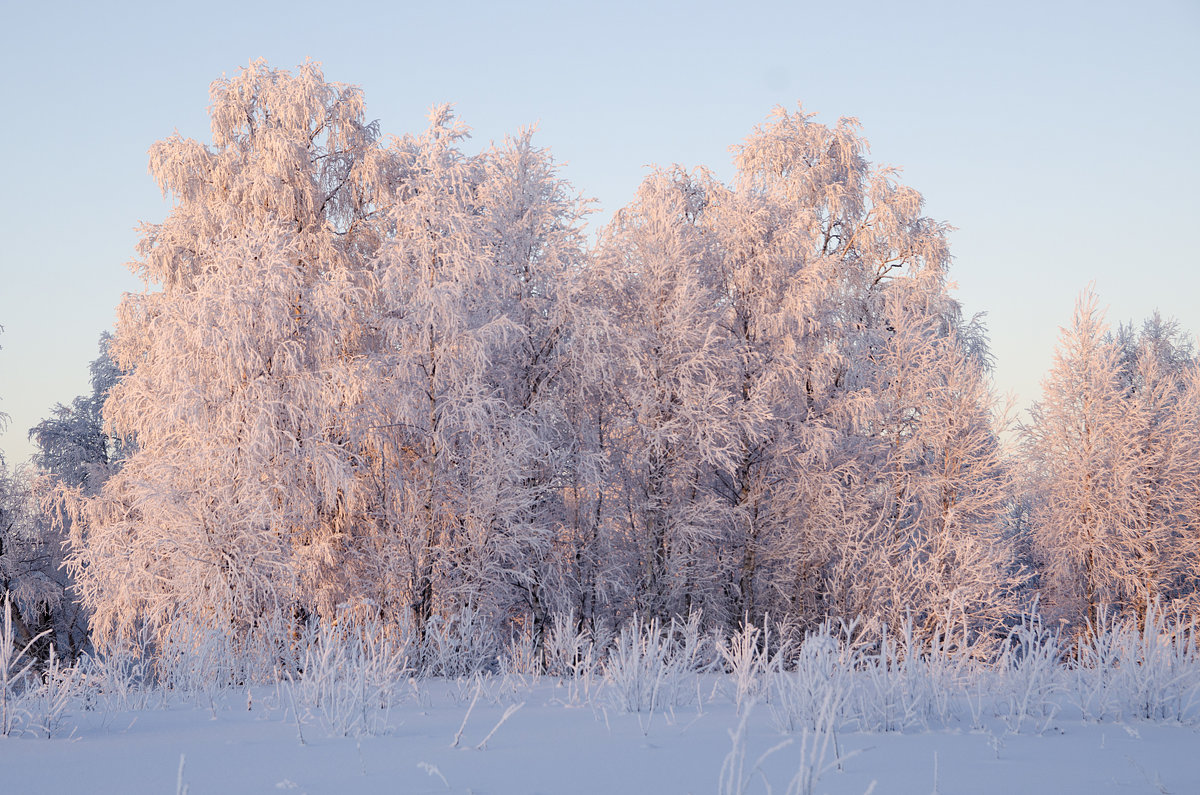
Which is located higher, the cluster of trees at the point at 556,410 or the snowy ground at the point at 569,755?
the cluster of trees at the point at 556,410

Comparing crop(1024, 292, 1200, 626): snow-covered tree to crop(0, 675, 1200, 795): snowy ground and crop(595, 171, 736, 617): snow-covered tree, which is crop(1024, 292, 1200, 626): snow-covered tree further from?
crop(0, 675, 1200, 795): snowy ground

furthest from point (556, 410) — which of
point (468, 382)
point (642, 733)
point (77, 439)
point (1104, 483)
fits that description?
point (77, 439)

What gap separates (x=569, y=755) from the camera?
4.05 meters

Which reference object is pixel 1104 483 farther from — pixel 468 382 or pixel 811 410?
Answer: pixel 468 382

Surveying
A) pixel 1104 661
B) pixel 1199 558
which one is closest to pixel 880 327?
pixel 1199 558

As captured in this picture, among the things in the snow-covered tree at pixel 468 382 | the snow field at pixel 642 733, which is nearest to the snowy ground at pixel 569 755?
the snow field at pixel 642 733

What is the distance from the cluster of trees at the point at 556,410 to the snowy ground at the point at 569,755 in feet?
29.9

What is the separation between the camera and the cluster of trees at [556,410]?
1467cm

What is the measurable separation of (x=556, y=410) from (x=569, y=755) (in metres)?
11.6

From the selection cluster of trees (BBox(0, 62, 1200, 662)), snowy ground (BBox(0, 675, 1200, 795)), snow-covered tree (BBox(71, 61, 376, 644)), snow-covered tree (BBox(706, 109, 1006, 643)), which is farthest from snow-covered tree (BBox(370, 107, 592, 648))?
snowy ground (BBox(0, 675, 1200, 795))

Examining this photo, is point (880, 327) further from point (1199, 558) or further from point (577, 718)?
point (577, 718)

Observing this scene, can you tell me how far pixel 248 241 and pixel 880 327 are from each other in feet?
45.3

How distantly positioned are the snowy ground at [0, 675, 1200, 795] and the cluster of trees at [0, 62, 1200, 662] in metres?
9.12

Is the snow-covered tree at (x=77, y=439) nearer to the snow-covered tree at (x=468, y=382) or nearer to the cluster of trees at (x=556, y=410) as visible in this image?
the cluster of trees at (x=556, y=410)
